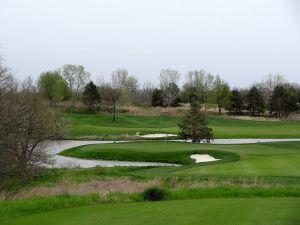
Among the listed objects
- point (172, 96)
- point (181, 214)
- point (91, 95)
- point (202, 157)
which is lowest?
point (202, 157)

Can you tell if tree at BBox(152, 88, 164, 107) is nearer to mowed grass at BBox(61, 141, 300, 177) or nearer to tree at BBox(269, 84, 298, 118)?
tree at BBox(269, 84, 298, 118)

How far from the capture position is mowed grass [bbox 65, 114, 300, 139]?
65875mm

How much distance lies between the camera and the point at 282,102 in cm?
9856

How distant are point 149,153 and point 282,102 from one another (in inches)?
2574

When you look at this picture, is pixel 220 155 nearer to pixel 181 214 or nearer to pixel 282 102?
pixel 181 214

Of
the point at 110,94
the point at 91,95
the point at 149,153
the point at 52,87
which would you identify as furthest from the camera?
the point at 52,87

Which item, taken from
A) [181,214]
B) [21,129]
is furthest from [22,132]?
[181,214]

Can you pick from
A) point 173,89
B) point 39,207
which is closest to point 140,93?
point 173,89

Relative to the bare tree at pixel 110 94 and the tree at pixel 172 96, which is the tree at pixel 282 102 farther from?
the bare tree at pixel 110 94

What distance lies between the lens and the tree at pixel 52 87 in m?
105

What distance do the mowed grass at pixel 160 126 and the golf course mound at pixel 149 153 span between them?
48.3 ft

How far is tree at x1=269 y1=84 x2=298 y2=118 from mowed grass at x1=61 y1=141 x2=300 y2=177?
2005 inches

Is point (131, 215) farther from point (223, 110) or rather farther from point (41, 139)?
point (223, 110)

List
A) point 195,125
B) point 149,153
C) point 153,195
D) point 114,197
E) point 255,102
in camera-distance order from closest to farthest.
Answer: point 153,195, point 114,197, point 149,153, point 195,125, point 255,102
